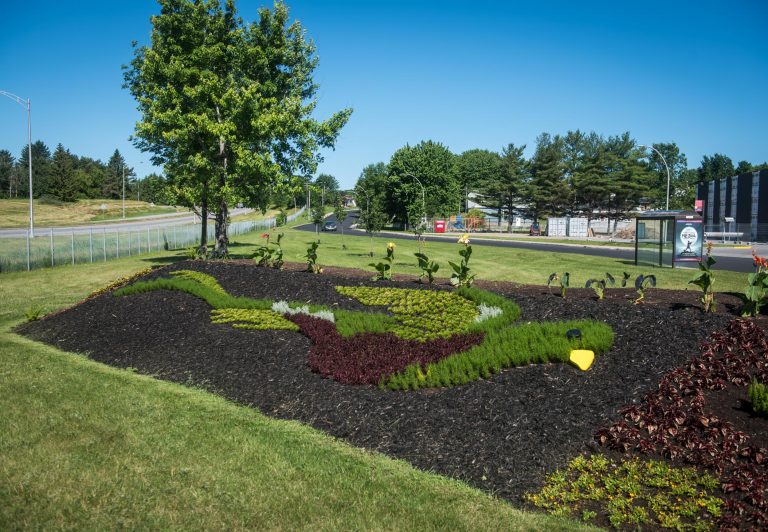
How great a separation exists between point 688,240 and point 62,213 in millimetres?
74344

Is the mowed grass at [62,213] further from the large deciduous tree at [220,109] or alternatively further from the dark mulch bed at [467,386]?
the dark mulch bed at [467,386]

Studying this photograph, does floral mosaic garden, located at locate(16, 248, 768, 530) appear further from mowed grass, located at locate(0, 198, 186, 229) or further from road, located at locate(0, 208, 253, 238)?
mowed grass, located at locate(0, 198, 186, 229)

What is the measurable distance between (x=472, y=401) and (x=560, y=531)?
7.10 ft

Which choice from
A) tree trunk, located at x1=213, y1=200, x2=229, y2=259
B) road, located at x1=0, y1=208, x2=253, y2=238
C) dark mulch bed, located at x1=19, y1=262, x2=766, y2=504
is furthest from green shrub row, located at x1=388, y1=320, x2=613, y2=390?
road, located at x1=0, y1=208, x2=253, y2=238

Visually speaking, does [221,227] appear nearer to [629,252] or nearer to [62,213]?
[629,252]

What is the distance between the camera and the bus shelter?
1944 centimetres

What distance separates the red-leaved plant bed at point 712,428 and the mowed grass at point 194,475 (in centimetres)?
131

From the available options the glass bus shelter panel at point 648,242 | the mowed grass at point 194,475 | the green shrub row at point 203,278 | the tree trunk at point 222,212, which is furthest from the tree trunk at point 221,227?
the glass bus shelter panel at point 648,242

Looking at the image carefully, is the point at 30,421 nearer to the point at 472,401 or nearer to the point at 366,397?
the point at 366,397

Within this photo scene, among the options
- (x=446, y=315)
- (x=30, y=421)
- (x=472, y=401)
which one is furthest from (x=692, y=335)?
(x=30, y=421)

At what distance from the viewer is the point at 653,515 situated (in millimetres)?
4320

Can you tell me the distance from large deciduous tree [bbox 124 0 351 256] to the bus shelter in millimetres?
13527

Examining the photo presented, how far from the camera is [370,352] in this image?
8023mm

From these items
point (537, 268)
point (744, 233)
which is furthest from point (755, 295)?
point (744, 233)
